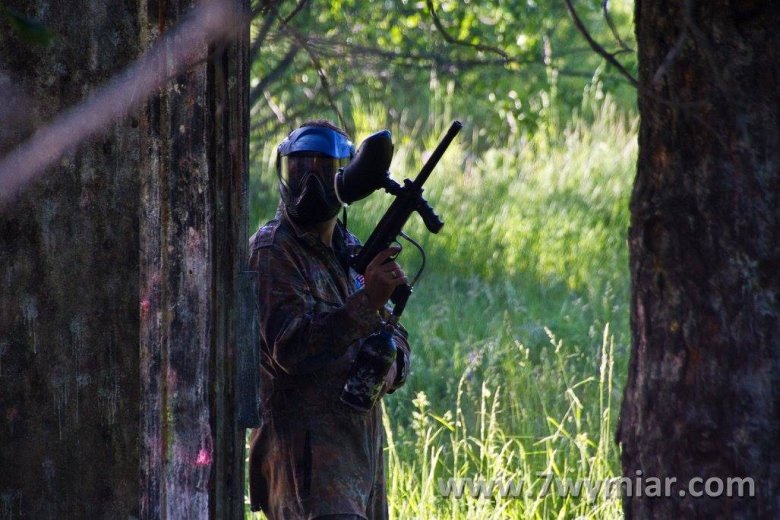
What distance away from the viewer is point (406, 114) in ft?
41.4

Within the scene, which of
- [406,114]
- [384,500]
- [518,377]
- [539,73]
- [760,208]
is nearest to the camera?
[760,208]

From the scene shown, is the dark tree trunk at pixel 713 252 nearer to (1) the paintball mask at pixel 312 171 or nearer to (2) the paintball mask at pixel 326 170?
(2) the paintball mask at pixel 326 170

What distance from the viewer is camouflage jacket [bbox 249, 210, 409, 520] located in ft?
11.6

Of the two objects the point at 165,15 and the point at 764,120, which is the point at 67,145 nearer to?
the point at 165,15

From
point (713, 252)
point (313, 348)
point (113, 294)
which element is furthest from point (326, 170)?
point (713, 252)

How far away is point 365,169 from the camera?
3629 mm

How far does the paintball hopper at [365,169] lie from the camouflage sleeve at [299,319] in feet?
0.90

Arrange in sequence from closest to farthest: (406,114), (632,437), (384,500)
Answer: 1. (632,437)
2. (384,500)
3. (406,114)

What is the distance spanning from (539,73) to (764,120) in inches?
337

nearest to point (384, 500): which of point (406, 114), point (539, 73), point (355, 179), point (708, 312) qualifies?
point (355, 179)

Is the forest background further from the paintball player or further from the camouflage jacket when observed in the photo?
the camouflage jacket

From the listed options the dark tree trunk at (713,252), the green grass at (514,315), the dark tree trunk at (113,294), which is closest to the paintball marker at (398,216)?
the dark tree trunk at (113,294)

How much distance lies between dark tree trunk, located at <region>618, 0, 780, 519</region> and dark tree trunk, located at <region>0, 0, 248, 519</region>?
3.72 ft

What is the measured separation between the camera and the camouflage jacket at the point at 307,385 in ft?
11.6
